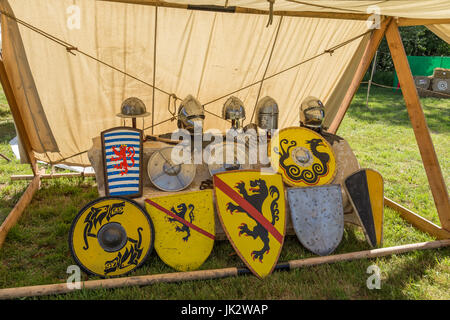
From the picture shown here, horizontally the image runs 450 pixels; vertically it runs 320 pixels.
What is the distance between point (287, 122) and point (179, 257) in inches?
113

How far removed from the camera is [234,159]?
11.4 ft

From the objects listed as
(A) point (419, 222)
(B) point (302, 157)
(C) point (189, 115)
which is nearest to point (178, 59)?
(C) point (189, 115)

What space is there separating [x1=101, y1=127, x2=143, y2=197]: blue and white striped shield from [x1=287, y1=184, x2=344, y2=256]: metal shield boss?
130 cm

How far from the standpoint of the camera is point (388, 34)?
3549mm

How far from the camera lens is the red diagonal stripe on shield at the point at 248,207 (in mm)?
2834

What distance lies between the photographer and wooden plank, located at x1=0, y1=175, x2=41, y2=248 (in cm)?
321

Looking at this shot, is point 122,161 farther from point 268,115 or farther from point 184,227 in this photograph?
point 268,115

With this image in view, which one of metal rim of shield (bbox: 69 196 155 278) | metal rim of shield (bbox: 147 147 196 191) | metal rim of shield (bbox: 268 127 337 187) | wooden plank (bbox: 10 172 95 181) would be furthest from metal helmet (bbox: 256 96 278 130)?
wooden plank (bbox: 10 172 95 181)

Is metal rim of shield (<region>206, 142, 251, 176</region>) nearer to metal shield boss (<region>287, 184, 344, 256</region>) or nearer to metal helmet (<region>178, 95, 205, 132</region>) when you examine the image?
metal helmet (<region>178, 95, 205, 132</region>)

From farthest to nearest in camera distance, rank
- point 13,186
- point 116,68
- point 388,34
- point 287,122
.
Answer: point 287,122
point 13,186
point 116,68
point 388,34

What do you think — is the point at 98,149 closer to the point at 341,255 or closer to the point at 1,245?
the point at 1,245

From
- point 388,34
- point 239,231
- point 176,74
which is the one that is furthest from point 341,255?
point 176,74

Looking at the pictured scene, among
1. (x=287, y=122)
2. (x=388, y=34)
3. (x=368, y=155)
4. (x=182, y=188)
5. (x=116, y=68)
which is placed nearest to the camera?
(x=182, y=188)

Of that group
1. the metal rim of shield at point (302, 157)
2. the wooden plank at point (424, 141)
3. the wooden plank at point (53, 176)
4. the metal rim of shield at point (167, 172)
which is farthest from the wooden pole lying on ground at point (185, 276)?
the wooden plank at point (53, 176)
